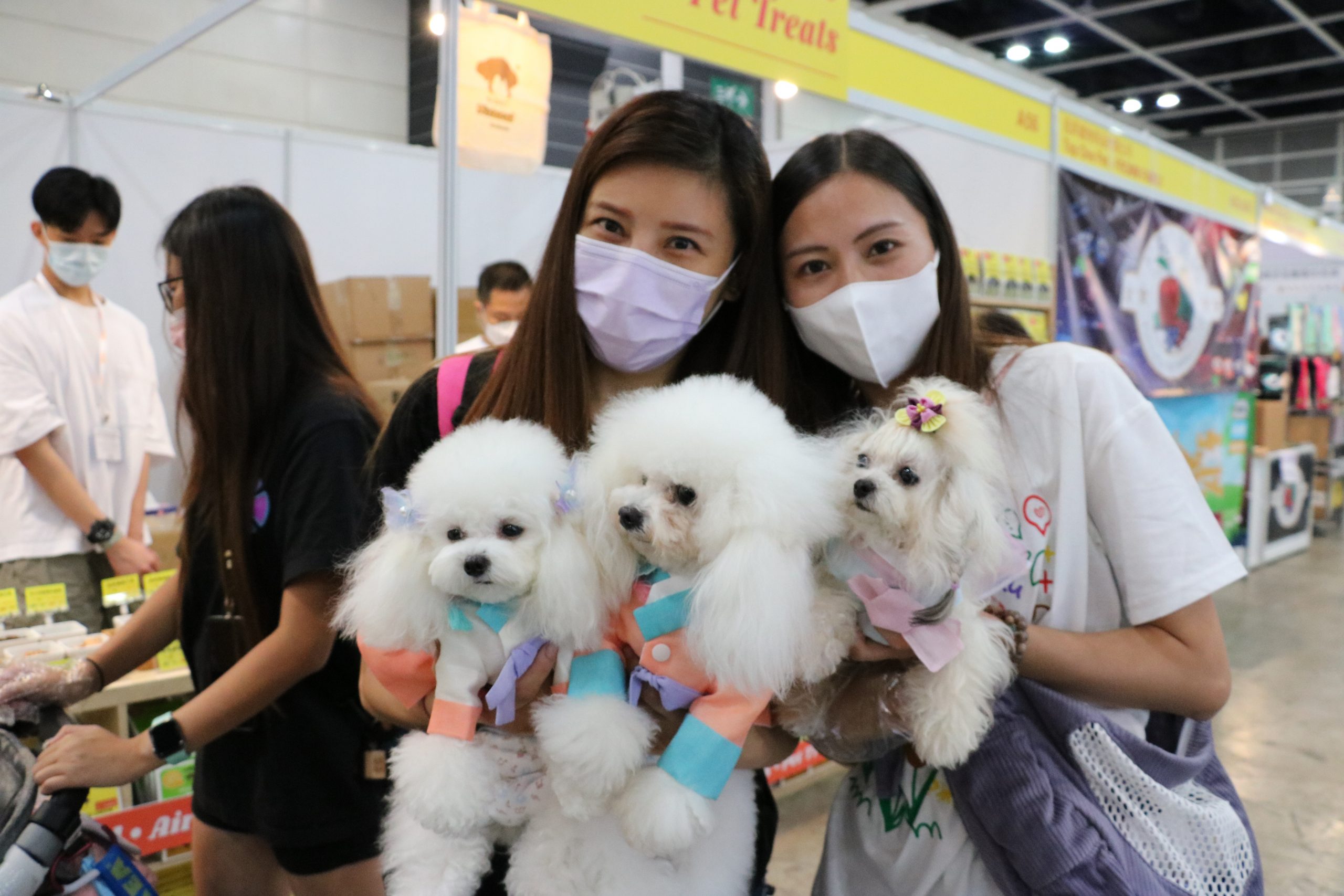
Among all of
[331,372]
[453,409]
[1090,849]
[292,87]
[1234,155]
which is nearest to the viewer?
[1090,849]

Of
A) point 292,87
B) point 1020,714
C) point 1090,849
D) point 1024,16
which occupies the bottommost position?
point 1090,849

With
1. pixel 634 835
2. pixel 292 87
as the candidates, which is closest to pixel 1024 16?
pixel 292 87

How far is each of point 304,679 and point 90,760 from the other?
355 millimetres

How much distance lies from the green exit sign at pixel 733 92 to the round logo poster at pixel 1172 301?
12.3ft

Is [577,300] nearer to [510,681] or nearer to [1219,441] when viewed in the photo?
[510,681]

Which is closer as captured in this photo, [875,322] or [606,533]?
[606,533]

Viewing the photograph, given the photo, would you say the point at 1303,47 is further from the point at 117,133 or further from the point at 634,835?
the point at 634,835

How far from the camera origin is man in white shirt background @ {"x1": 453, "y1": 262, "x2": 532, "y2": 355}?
387 cm

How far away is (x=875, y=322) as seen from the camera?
53.8 inches

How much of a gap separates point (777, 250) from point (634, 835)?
92 cm

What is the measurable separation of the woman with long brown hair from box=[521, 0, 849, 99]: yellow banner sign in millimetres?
950

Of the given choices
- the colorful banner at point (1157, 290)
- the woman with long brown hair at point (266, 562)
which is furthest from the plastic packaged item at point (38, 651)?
the colorful banner at point (1157, 290)

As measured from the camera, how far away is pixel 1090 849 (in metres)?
1.14

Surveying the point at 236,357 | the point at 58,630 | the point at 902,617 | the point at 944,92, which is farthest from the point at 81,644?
the point at 944,92
